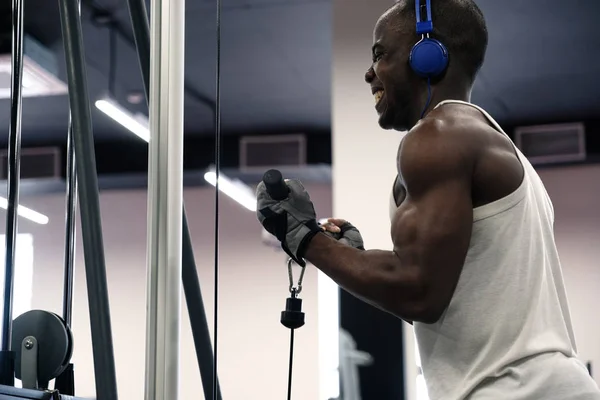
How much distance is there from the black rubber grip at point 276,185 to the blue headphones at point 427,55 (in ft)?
1.06

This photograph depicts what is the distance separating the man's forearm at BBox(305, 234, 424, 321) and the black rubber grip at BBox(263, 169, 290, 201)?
96 mm

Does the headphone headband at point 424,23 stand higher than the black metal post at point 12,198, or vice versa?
the headphone headband at point 424,23

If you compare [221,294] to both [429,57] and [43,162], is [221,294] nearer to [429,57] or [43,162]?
[43,162]

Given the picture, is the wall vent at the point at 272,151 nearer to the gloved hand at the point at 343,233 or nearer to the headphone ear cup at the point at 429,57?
the gloved hand at the point at 343,233

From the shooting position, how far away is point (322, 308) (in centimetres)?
805

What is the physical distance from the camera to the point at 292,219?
4.43 feet

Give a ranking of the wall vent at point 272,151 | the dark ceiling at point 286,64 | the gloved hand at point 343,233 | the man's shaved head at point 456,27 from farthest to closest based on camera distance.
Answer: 1. the wall vent at point 272,151
2. the dark ceiling at point 286,64
3. the gloved hand at point 343,233
4. the man's shaved head at point 456,27

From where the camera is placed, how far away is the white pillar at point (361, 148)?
12.8 ft

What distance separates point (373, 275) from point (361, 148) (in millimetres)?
2766

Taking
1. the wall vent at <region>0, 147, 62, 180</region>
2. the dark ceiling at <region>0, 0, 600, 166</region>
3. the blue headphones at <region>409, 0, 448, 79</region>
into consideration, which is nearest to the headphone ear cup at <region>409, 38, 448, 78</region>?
the blue headphones at <region>409, 0, 448, 79</region>

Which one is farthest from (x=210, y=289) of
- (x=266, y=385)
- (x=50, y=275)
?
(x=50, y=275)

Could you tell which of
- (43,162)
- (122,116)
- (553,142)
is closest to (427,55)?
(122,116)

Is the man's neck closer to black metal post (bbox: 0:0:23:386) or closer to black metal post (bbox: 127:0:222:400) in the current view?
black metal post (bbox: 127:0:222:400)

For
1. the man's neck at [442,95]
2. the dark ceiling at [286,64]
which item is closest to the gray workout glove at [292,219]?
the man's neck at [442,95]
